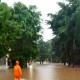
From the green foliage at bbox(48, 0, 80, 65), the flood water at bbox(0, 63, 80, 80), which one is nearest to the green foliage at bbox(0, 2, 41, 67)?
the green foliage at bbox(48, 0, 80, 65)

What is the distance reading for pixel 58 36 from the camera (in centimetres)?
6944

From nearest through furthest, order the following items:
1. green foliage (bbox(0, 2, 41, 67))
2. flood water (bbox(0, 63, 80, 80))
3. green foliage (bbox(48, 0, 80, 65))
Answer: flood water (bbox(0, 63, 80, 80)) → green foliage (bbox(48, 0, 80, 65)) → green foliage (bbox(0, 2, 41, 67))

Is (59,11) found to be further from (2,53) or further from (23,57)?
(2,53)

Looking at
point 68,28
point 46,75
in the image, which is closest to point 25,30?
point 68,28

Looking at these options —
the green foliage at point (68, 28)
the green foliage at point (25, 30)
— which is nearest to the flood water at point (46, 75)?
the green foliage at point (68, 28)

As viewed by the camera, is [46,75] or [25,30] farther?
[25,30]

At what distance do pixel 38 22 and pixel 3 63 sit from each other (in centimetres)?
1128

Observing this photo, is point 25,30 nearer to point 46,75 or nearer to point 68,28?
point 68,28

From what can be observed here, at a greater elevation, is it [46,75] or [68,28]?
[68,28]

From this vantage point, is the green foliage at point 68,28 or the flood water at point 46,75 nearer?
the flood water at point 46,75

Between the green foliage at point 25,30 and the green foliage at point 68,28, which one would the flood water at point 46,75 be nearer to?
the green foliage at point 68,28

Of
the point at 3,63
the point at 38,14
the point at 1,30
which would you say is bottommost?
the point at 3,63

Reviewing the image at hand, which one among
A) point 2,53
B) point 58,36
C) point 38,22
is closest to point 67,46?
point 58,36

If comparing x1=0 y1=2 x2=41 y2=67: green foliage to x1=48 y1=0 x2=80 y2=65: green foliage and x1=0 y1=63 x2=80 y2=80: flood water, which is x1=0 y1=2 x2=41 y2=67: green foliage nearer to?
x1=48 y1=0 x2=80 y2=65: green foliage
